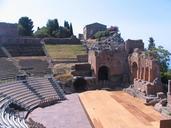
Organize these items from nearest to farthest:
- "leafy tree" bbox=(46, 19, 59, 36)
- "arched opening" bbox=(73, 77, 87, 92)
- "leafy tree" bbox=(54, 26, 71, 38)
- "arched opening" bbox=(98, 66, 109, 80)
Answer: "arched opening" bbox=(73, 77, 87, 92)
"arched opening" bbox=(98, 66, 109, 80)
"leafy tree" bbox=(54, 26, 71, 38)
"leafy tree" bbox=(46, 19, 59, 36)

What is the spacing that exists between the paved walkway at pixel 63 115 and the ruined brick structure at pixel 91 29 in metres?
32.2

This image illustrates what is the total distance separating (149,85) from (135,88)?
2560mm

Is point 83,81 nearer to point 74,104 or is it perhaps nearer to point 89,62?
point 89,62

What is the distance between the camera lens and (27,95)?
26.5 metres

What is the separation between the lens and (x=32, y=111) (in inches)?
966

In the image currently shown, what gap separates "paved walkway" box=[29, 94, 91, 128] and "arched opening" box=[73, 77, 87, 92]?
19.3 feet

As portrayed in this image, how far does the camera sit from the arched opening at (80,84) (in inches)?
1352

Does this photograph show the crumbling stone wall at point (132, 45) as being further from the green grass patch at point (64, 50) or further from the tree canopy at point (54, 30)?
the tree canopy at point (54, 30)

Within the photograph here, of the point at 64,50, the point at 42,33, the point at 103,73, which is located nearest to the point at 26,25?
the point at 42,33

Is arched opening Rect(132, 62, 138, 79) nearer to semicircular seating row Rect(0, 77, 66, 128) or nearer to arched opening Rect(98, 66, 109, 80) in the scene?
arched opening Rect(98, 66, 109, 80)

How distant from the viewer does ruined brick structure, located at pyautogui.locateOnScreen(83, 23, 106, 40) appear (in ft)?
196

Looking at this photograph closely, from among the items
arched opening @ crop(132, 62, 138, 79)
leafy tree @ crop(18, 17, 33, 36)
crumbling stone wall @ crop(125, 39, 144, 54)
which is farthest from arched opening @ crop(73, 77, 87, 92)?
leafy tree @ crop(18, 17, 33, 36)

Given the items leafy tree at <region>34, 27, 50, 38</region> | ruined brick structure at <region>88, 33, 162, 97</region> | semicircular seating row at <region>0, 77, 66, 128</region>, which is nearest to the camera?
semicircular seating row at <region>0, 77, 66, 128</region>

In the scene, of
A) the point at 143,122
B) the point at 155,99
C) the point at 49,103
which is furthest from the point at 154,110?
the point at 49,103
